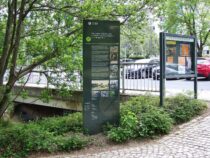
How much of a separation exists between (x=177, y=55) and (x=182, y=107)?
5.44 feet

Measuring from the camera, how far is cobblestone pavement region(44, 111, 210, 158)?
5.67m

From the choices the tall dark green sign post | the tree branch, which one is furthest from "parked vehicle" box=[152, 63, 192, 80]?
the tree branch

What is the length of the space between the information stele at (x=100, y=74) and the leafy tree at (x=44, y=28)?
63 cm

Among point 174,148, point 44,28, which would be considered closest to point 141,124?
point 174,148

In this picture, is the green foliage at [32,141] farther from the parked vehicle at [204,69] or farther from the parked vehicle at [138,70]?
the parked vehicle at [204,69]

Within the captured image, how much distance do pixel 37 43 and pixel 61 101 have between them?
19.3ft

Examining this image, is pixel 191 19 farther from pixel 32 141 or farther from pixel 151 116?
pixel 32 141

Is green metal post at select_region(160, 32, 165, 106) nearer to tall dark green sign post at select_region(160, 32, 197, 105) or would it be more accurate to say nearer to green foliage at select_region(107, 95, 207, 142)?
tall dark green sign post at select_region(160, 32, 197, 105)

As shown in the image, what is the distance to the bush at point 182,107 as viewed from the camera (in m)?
7.93

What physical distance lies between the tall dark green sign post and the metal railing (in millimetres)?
1817

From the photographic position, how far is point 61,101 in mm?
13336

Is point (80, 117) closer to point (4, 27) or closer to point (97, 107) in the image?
→ point (97, 107)

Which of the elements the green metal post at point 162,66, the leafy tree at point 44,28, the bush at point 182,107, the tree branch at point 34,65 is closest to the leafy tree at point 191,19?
the bush at point 182,107

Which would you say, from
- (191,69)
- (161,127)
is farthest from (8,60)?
(191,69)
